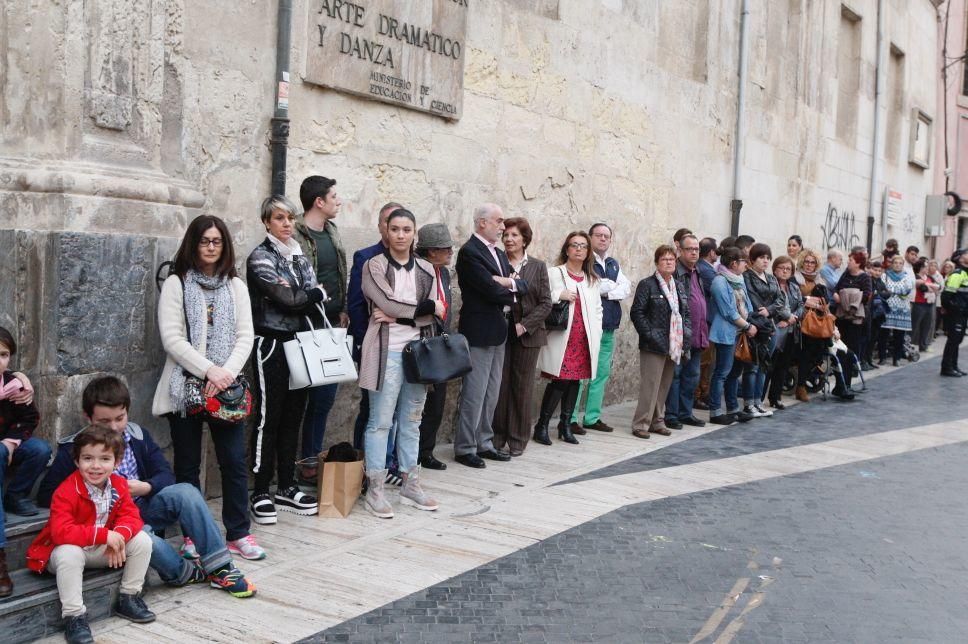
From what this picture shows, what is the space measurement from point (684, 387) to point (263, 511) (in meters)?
4.99

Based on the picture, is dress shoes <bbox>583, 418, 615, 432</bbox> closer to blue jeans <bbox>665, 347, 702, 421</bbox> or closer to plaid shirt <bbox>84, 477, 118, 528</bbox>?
blue jeans <bbox>665, 347, 702, 421</bbox>

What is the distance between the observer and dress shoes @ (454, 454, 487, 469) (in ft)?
24.8

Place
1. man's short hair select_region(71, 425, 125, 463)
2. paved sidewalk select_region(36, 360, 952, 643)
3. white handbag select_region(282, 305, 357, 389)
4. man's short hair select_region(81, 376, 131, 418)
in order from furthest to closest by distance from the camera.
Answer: white handbag select_region(282, 305, 357, 389), man's short hair select_region(81, 376, 131, 418), paved sidewalk select_region(36, 360, 952, 643), man's short hair select_region(71, 425, 125, 463)

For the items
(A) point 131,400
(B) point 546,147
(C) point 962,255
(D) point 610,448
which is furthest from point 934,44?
(A) point 131,400

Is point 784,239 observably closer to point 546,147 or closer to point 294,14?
point 546,147

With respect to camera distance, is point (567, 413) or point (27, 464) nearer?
point (27, 464)

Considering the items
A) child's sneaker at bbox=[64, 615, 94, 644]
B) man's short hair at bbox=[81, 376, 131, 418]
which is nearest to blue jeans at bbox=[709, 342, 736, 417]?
man's short hair at bbox=[81, 376, 131, 418]

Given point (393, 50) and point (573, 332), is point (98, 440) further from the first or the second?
point (573, 332)

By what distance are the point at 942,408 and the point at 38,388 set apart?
A: 31.7 feet

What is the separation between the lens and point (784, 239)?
1577 centimetres

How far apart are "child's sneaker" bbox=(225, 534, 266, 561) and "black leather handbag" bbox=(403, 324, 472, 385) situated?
1.40 metres

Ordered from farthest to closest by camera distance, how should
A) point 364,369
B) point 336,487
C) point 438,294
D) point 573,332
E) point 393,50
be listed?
point 573,332 < point 393,50 < point 438,294 < point 364,369 < point 336,487

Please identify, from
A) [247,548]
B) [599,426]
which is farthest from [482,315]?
[247,548]

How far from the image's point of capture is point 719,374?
9.94m
